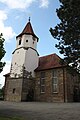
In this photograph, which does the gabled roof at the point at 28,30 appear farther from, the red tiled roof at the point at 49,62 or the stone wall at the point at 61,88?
the stone wall at the point at 61,88

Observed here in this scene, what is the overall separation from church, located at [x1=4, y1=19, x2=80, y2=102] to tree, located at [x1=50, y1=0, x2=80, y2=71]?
11.0m

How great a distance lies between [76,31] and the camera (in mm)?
14281

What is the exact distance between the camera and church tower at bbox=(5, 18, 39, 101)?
2909 cm

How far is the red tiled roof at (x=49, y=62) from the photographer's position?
95.4 ft

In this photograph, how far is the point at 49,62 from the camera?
30984mm

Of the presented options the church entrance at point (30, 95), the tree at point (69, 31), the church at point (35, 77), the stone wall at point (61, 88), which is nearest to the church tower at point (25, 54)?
the church at point (35, 77)

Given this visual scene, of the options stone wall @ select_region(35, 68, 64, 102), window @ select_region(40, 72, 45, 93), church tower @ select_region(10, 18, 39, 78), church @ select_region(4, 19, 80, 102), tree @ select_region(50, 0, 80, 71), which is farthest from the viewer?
church tower @ select_region(10, 18, 39, 78)

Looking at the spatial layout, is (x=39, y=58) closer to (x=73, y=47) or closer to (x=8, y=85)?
(x=8, y=85)

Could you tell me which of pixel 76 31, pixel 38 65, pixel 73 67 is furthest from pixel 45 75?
pixel 76 31

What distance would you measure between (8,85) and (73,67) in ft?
60.8

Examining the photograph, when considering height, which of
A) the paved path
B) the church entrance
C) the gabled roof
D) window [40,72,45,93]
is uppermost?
the gabled roof

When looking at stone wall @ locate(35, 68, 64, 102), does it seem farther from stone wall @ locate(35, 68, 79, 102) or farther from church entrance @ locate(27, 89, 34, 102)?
church entrance @ locate(27, 89, 34, 102)

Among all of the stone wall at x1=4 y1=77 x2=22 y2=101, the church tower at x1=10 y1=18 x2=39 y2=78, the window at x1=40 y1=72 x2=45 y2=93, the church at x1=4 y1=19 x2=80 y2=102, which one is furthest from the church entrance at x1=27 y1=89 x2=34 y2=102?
the church tower at x1=10 y1=18 x2=39 y2=78

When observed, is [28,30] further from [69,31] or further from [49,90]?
[69,31]
